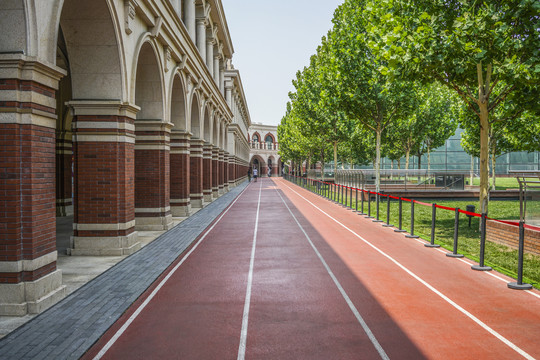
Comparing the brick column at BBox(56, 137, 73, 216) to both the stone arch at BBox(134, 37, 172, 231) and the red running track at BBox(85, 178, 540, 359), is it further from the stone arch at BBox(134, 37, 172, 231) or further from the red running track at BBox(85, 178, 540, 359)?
the red running track at BBox(85, 178, 540, 359)

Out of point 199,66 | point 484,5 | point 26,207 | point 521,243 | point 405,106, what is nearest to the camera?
point 26,207

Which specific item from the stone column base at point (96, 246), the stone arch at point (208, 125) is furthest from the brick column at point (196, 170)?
the stone column base at point (96, 246)

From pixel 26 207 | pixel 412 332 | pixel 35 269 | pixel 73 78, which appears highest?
pixel 73 78

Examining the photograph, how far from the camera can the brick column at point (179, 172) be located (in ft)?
53.9

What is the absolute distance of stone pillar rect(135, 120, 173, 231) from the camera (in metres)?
13.1

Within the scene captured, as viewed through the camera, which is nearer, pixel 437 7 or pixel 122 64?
pixel 122 64

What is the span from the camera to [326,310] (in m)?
6.06

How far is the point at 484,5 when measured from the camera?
1133 cm

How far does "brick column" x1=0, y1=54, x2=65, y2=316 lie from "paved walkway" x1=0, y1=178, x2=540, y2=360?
20.2 inches

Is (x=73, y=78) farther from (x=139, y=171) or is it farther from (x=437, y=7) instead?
(x=437, y=7)

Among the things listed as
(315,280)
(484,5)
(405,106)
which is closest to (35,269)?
(315,280)

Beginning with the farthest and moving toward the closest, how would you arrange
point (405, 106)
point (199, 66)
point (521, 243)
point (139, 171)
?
point (405, 106)
point (199, 66)
point (139, 171)
point (521, 243)

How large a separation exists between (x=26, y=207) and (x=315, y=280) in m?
4.80

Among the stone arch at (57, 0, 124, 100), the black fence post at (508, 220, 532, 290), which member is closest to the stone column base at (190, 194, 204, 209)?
the stone arch at (57, 0, 124, 100)
